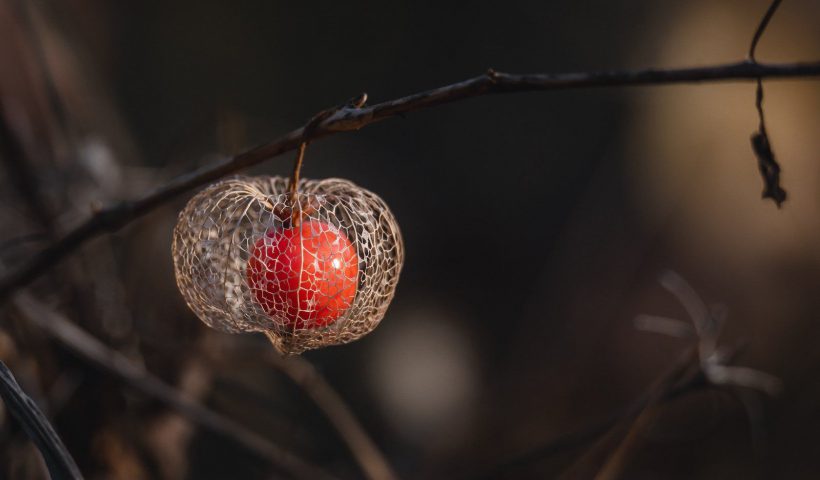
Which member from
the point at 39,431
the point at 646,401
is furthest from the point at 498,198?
the point at 39,431

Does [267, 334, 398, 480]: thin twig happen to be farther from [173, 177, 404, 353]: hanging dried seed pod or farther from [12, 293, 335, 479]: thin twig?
[173, 177, 404, 353]: hanging dried seed pod

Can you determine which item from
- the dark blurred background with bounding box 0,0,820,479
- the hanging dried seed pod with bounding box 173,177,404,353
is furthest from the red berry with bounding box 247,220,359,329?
the dark blurred background with bounding box 0,0,820,479

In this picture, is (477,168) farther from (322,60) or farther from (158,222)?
(158,222)

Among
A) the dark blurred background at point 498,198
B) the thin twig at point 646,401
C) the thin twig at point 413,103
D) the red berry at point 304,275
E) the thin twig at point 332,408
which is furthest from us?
the dark blurred background at point 498,198

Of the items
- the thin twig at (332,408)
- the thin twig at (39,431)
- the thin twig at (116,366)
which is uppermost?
the thin twig at (39,431)

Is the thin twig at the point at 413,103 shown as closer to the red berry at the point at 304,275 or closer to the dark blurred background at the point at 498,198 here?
the red berry at the point at 304,275

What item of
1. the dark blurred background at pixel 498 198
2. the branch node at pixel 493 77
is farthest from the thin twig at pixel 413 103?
the dark blurred background at pixel 498 198
